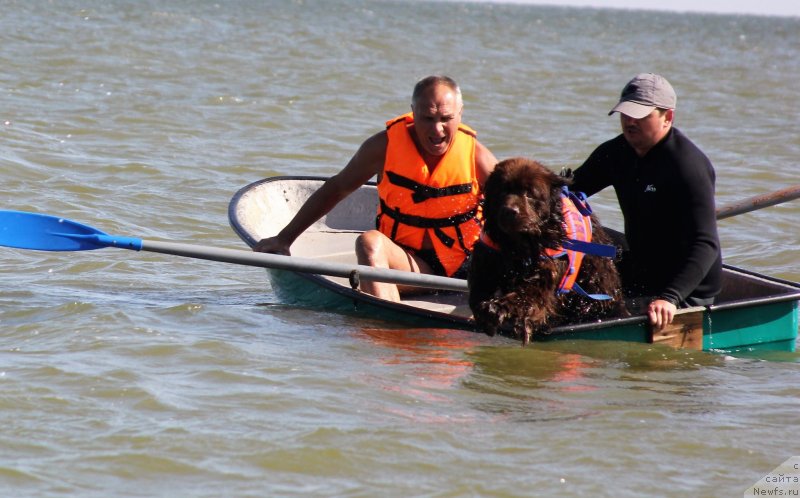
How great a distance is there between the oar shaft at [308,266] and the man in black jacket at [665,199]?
0.77m

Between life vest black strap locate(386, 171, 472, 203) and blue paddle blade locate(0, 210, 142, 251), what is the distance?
137 centimetres

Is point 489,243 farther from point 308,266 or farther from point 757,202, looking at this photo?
point 757,202

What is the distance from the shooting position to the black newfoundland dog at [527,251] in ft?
13.8

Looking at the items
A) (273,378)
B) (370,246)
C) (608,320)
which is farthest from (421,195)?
(273,378)

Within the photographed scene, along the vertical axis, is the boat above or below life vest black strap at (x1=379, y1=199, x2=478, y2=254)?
below

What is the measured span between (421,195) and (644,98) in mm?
1121

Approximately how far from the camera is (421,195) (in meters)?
5.15

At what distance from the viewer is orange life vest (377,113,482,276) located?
5.14 metres

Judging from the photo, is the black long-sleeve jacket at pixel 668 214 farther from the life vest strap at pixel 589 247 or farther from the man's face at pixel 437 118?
the man's face at pixel 437 118

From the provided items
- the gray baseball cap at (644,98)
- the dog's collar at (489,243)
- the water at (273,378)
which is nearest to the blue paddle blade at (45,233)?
the water at (273,378)

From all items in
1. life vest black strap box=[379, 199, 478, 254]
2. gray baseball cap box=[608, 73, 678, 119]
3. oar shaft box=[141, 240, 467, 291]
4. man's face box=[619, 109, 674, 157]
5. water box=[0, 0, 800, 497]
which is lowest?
water box=[0, 0, 800, 497]

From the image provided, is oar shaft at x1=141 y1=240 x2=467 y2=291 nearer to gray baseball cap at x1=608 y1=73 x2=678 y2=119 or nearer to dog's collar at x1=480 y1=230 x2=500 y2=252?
dog's collar at x1=480 y1=230 x2=500 y2=252

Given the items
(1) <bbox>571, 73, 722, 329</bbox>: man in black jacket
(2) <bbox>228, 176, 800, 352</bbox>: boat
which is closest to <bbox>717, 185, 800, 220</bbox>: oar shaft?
(2) <bbox>228, 176, 800, 352</bbox>: boat

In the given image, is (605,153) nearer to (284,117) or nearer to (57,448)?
(57,448)
